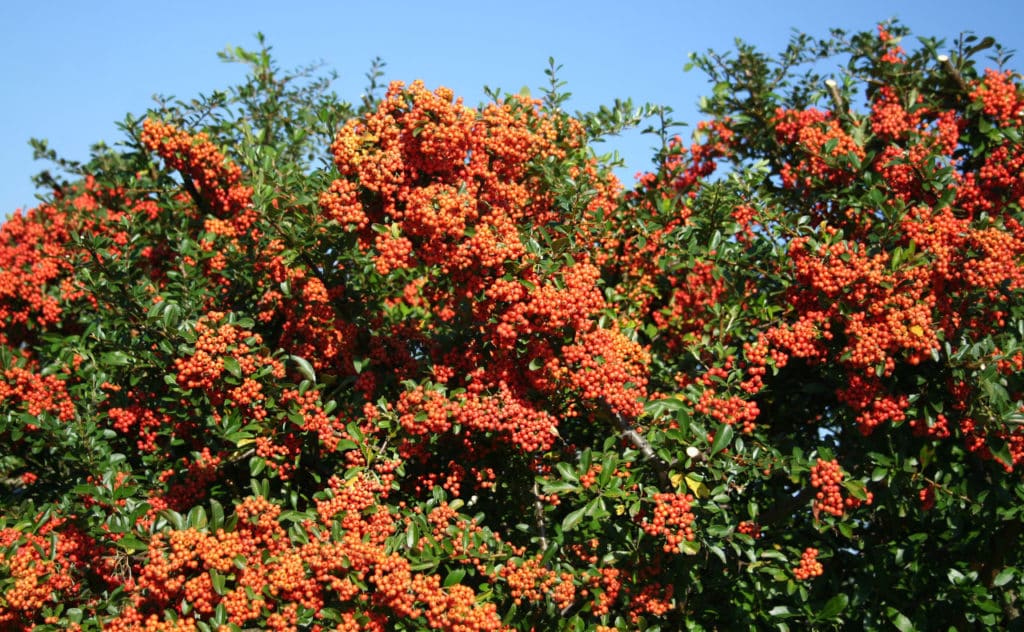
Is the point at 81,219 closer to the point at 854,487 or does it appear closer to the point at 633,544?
the point at 633,544

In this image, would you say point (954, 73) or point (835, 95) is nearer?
point (954, 73)

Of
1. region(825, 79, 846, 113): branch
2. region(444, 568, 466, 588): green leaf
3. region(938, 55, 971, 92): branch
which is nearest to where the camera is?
region(444, 568, 466, 588): green leaf

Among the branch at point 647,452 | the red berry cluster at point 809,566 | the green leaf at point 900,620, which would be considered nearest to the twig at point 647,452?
the branch at point 647,452

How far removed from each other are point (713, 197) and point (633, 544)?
2.60 m

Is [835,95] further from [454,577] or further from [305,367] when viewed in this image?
[454,577]

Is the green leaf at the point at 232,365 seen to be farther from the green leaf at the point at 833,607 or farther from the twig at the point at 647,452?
the green leaf at the point at 833,607

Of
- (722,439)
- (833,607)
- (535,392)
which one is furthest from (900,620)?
(535,392)

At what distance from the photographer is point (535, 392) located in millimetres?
5344

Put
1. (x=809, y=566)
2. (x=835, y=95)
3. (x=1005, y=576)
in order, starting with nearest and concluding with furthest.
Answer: (x=809, y=566) < (x=1005, y=576) < (x=835, y=95)

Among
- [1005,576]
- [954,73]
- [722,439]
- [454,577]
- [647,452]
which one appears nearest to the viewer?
[454,577]

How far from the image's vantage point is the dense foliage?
16.1 feet

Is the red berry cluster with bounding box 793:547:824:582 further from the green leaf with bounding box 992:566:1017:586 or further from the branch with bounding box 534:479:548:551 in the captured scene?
the branch with bounding box 534:479:548:551

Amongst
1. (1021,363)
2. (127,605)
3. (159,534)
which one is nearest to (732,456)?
(1021,363)

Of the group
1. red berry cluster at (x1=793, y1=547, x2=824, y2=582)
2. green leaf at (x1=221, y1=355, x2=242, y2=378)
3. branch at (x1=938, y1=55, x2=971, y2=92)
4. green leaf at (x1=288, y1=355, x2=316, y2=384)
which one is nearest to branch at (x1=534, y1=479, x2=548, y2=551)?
red berry cluster at (x1=793, y1=547, x2=824, y2=582)
